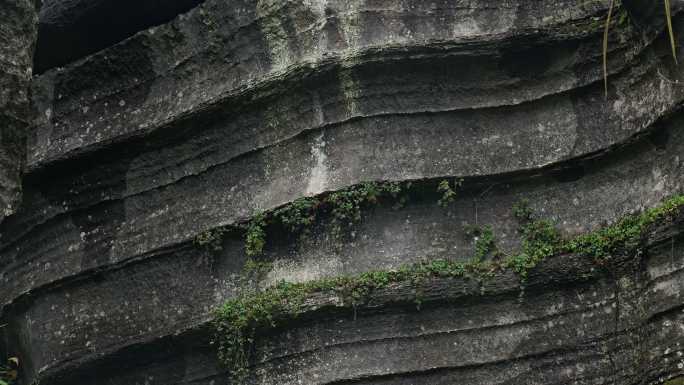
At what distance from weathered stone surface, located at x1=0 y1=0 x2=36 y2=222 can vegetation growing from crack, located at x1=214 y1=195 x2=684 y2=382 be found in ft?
6.01

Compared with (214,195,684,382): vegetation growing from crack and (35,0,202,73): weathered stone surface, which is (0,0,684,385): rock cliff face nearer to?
(214,195,684,382): vegetation growing from crack

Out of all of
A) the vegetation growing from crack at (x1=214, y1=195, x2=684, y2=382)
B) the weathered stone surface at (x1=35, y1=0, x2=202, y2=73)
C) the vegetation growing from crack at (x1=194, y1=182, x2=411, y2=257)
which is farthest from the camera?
the weathered stone surface at (x1=35, y1=0, x2=202, y2=73)

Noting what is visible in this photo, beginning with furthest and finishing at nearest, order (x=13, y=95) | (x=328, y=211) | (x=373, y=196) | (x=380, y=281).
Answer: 1. (x=328, y=211)
2. (x=373, y=196)
3. (x=380, y=281)
4. (x=13, y=95)

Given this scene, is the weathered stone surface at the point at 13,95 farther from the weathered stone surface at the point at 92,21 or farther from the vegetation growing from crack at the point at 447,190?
the vegetation growing from crack at the point at 447,190

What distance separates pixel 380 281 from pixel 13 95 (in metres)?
2.83

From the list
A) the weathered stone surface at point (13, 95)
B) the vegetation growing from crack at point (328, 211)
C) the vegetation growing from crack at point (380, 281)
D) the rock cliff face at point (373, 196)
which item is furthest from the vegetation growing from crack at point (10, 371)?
the weathered stone surface at point (13, 95)

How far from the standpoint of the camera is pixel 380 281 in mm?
5715

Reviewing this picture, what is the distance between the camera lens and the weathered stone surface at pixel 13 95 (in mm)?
4898

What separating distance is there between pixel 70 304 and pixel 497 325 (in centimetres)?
366

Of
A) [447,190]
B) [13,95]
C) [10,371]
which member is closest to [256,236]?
[447,190]

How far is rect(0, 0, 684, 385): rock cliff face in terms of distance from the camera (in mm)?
5652

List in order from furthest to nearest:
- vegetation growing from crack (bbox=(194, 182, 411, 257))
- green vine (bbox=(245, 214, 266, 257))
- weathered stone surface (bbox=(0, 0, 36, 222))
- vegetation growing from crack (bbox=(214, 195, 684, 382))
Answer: green vine (bbox=(245, 214, 266, 257))
vegetation growing from crack (bbox=(194, 182, 411, 257))
vegetation growing from crack (bbox=(214, 195, 684, 382))
weathered stone surface (bbox=(0, 0, 36, 222))

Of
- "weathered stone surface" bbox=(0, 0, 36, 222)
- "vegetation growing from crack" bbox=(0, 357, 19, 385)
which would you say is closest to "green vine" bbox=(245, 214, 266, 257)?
"weathered stone surface" bbox=(0, 0, 36, 222)

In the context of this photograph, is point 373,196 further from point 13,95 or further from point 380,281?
point 13,95
